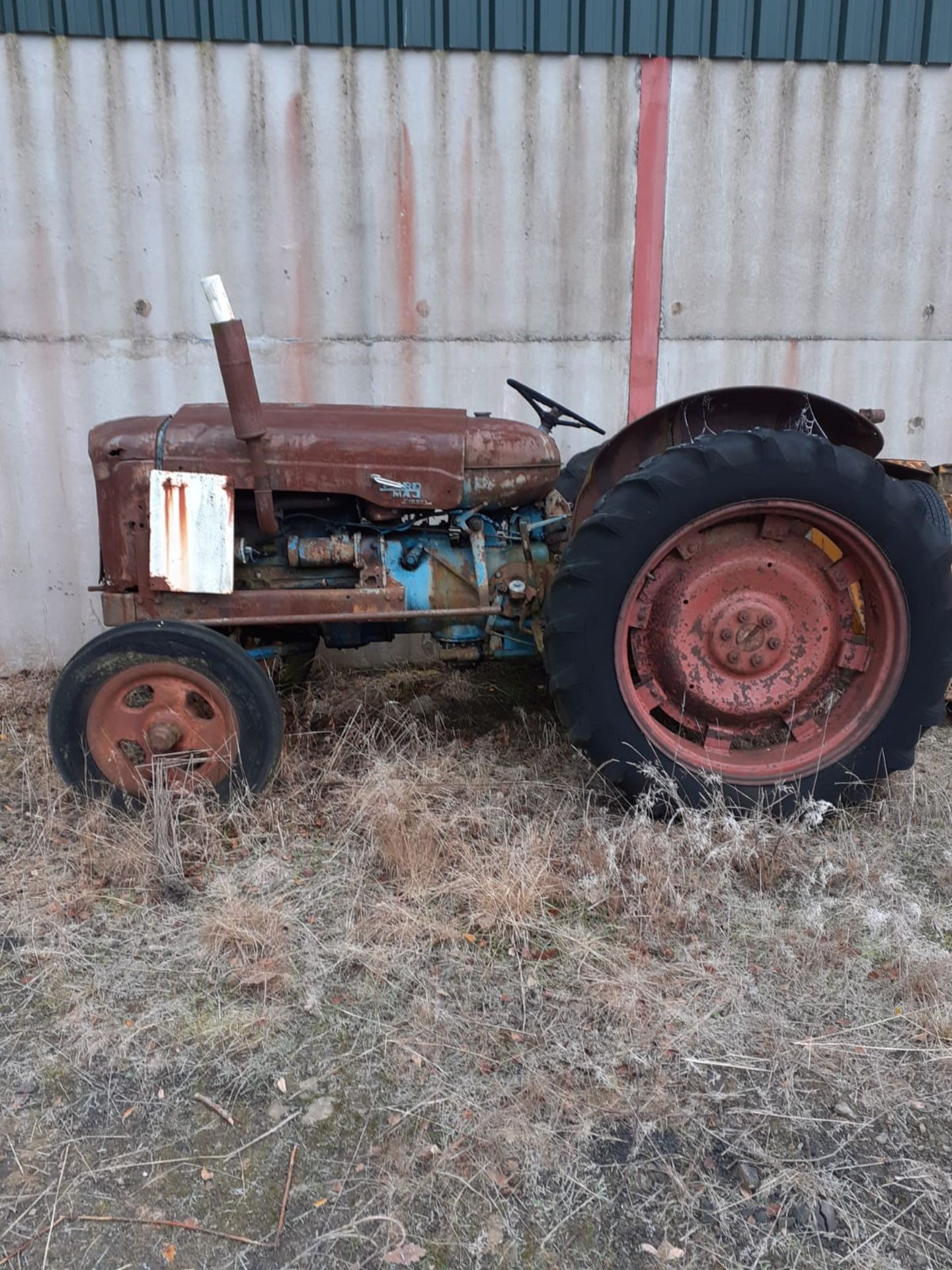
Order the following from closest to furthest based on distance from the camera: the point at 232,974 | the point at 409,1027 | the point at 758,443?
the point at 409,1027
the point at 232,974
the point at 758,443

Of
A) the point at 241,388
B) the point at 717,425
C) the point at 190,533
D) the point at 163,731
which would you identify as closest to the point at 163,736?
the point at 163,731

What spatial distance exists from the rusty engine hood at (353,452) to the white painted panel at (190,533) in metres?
0.08

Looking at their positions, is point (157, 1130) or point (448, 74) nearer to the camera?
point (157, 1130)

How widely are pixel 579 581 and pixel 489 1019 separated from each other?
122 cm

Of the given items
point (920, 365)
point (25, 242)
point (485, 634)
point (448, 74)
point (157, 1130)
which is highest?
point (448, 74)

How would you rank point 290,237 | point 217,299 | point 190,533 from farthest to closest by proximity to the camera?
point 290,237
point 190,533
point 217,299

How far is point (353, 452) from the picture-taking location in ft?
9.10

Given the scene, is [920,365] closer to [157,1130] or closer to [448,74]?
[448,74]

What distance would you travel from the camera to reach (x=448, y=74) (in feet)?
12.9

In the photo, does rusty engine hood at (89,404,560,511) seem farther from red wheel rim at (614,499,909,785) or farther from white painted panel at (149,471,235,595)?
red wheel rim at (614,499,909,785)

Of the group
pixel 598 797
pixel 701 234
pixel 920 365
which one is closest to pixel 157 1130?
pixel 598 797

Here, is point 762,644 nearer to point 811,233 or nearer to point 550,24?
point 811,233

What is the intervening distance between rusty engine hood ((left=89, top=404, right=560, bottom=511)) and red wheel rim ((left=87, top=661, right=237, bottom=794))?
70 centimetres

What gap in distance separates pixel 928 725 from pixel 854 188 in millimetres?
3110
